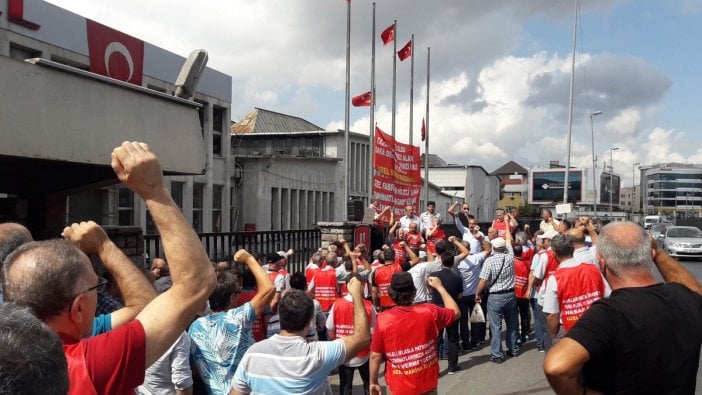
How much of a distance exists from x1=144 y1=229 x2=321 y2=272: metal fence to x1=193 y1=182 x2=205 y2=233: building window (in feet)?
24.1

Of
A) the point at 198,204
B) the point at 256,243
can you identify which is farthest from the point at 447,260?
the point at 198,204

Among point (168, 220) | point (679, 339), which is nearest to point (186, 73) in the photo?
point (168, 220)

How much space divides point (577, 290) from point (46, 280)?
530 centimetres

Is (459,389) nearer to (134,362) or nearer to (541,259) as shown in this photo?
(541,259)

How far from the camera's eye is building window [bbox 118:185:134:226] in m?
15.4

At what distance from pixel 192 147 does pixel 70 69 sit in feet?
4.53

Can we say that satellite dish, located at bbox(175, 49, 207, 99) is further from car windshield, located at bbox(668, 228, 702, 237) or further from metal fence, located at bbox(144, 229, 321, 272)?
car windshield, located at bbox(668, 228, 702, 237)

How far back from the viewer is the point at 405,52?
2186cm

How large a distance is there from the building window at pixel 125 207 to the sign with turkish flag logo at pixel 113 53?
1018cm

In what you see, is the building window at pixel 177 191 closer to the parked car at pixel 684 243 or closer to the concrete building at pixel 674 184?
the parked car at pixel 684 243

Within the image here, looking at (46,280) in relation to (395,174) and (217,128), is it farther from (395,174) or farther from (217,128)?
(217,128)

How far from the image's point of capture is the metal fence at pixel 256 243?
8.95 metres

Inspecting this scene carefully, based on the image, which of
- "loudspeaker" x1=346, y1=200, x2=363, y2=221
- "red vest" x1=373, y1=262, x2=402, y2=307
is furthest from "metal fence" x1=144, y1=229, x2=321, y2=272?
"red vest" x1=373, y1=262, x2=402, y2=307

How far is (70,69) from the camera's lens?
178 inches
